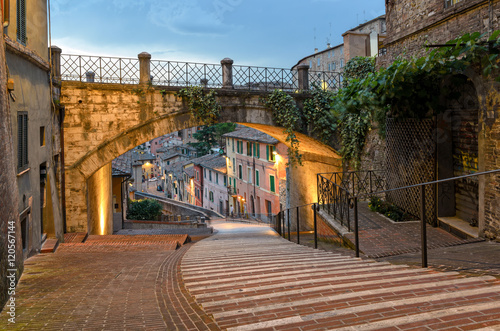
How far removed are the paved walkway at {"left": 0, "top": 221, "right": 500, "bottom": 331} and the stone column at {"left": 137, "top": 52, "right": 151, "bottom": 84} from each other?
726 cm

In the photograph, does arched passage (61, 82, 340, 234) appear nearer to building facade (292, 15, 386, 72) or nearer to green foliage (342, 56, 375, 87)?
green foliage (342, 56, 375, 87)

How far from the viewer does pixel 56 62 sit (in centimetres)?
1165

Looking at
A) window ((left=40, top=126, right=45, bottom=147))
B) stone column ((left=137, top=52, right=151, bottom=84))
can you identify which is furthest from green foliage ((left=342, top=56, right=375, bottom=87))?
window ((left=40, top=126, right=45, bottom=147))

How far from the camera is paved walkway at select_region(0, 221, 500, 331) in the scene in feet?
9.92

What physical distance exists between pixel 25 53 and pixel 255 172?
1038 inches

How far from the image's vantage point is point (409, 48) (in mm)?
10211

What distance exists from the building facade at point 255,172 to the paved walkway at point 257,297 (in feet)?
71.8

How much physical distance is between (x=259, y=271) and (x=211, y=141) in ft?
159

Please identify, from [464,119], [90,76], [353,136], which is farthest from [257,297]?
[353,136]

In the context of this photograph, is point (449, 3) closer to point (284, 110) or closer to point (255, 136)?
point (284, 110)

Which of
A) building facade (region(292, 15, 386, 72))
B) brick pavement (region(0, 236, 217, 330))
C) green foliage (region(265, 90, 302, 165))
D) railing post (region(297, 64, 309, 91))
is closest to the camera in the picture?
brick pavement (region(0, 236, 217, 330))

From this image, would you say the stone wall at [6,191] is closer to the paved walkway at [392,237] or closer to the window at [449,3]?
the paved walkway at [392,237]

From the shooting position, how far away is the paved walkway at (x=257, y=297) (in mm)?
3023

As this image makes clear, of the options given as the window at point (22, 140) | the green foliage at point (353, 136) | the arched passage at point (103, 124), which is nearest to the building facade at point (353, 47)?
the green foliage at point (353, 136)
